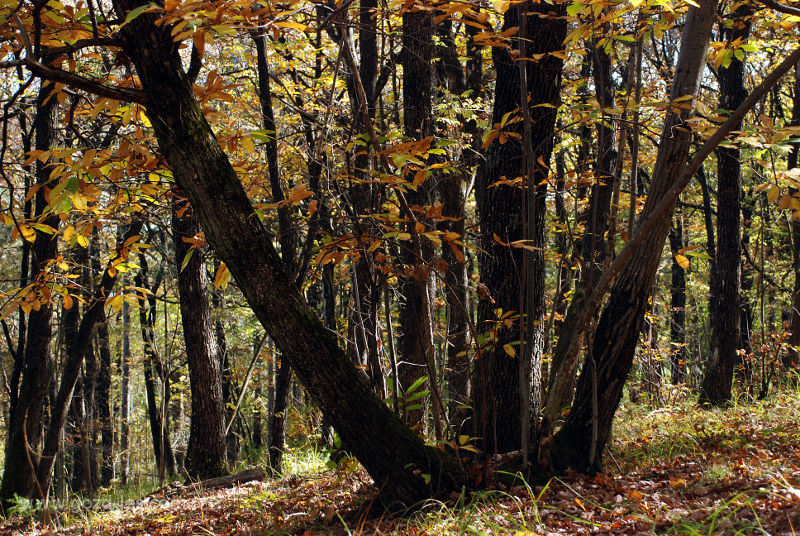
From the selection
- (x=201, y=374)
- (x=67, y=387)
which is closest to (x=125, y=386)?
(x=67, y=387)

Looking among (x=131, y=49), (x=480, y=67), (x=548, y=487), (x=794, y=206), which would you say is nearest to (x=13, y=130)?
(x=480, y=67)

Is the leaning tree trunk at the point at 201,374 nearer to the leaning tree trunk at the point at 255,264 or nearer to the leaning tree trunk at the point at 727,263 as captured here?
the leaning tree trunk at the point at 255,264

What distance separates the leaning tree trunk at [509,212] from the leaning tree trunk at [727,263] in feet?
16.7

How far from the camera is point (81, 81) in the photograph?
2623mm

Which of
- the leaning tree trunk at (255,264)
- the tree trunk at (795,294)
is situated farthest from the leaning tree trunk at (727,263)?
the leaning tree trunk at (255,264)

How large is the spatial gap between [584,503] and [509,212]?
1.96 m

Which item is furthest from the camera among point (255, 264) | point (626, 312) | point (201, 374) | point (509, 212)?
point (201, 374)

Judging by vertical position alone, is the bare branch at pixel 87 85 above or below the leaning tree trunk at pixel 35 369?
above

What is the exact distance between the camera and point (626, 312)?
3498 mm

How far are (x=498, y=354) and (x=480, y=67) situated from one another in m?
6.05

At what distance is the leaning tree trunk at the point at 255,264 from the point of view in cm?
284

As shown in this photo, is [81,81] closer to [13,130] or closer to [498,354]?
[498,354]

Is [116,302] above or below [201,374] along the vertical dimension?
above

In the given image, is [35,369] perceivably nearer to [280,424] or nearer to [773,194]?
[280,424]
